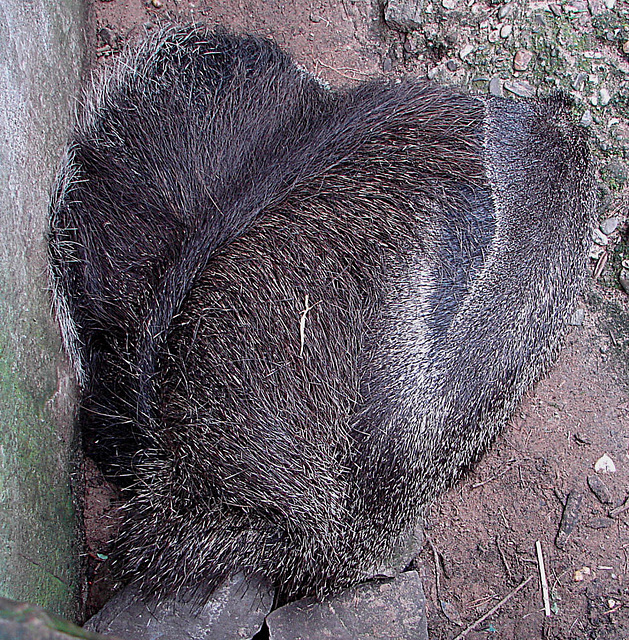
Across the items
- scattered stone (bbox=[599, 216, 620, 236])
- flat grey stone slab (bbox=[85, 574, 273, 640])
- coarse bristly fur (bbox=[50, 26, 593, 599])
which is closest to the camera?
coarse bristly fur (bbox=[50, 26, 593, 599])

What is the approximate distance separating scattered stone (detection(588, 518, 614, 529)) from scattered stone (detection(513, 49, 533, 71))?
7.16 feet

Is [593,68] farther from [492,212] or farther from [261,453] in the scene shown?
[261,453]

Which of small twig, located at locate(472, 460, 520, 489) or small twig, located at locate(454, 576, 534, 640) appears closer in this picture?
small twig, located at locate(454, 576, 534, 640)

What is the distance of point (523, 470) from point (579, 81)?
189cm

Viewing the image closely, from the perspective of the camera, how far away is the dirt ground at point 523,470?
2783 millimetres

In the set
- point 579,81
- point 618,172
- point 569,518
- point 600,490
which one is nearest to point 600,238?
point 618,172

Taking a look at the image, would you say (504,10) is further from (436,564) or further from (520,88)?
(436,564)

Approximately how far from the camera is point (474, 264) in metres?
2.22

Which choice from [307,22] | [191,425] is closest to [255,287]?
[191,425]

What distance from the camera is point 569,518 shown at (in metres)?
2.86

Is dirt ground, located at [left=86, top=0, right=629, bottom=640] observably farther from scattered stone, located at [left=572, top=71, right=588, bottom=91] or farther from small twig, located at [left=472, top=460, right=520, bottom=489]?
scattered stone, located at [left=572, top=71, right=588, bottom=91]

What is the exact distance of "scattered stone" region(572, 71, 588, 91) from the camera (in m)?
3.05

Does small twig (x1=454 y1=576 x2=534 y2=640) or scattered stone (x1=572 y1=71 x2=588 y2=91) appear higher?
scattered stone (x1=572 y1=71 x2=588 y2=91)

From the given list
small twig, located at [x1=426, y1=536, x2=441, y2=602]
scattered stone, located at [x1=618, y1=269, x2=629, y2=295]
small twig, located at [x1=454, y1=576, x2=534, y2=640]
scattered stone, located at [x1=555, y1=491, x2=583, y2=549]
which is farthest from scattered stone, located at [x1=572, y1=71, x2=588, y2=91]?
small twig, located at [x1=454, y1=576, x2=534, y2=640]
